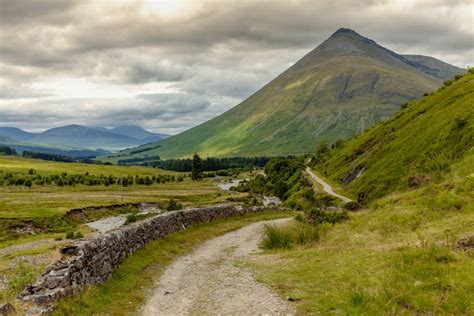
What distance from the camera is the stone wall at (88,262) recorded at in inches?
631

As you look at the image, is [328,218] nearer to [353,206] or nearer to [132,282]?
[353,206]

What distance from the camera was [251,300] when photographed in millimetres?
17156

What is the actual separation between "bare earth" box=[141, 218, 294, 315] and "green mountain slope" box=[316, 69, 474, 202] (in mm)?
24562

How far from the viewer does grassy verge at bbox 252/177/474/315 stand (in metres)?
13.2

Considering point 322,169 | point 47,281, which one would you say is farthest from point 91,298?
point 322,169

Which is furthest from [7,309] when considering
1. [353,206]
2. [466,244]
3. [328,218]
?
[353,206]

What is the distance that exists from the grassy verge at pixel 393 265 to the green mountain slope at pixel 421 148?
1576 cm

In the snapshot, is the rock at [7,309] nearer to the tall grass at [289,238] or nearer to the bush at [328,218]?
the tall grass at [289,238]

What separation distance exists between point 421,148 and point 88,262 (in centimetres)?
4967

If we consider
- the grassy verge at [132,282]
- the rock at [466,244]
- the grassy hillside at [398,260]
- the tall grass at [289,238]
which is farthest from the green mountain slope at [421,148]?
the grassy verge at [132,282]

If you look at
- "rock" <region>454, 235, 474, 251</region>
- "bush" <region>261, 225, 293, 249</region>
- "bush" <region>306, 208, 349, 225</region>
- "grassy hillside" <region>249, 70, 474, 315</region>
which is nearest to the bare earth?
"grassy hillside" <region>249, 70, 474, 315</region>

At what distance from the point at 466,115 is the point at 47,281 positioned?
5333cm

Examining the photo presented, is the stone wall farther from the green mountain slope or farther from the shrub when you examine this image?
the green mountain slope

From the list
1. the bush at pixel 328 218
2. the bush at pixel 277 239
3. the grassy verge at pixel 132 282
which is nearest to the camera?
the grassy verge at pixel 132 282
